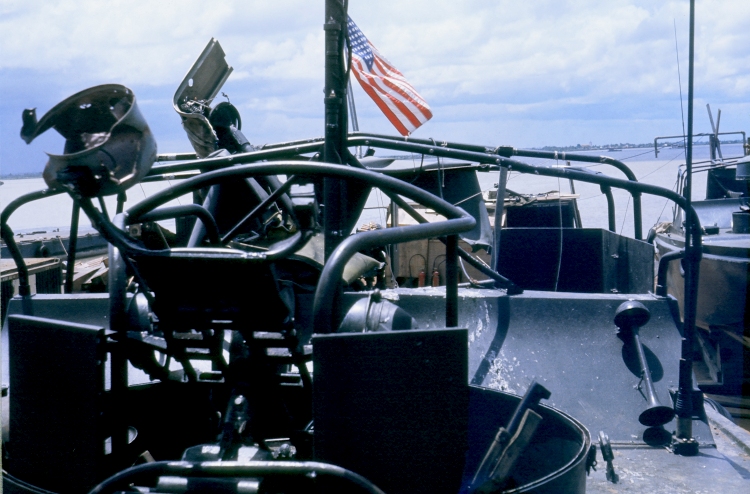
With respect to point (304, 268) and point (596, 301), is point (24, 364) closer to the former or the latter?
point (304, 268)

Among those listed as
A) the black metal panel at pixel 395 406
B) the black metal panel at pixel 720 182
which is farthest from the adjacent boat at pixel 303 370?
the black metal panel at pixel 720 182

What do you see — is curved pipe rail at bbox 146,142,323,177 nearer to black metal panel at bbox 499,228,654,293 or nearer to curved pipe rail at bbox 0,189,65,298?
curved pipe rail at bbox 0,189,65,298

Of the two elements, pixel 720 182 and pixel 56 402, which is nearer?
pixel 56 402

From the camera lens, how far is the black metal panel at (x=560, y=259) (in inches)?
238

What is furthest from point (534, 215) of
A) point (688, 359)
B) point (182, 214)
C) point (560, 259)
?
point (182, 214)

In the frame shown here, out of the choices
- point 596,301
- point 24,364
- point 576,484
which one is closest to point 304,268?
point 24,364

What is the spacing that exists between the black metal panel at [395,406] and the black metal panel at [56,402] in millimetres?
743

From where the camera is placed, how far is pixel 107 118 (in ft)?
6.88

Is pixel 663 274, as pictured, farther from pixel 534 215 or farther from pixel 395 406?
pixel 534 215

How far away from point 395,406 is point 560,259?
14.5 ft

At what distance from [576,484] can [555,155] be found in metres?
2.91

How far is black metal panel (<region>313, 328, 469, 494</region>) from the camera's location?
1.76 m

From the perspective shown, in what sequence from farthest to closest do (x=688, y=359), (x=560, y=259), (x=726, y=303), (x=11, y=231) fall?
1. (x=726, y=303)
2. (x=560, y=259)
3. (x=11, y=231)
4. (x=688, y=359)

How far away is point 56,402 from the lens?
213 cm
